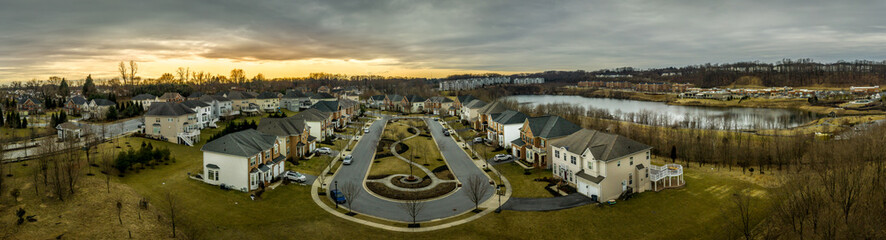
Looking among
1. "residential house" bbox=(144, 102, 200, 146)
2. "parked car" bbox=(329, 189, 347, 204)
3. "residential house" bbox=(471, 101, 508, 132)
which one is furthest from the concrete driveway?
"residential house" bbox=(144, 102, 200, 146)

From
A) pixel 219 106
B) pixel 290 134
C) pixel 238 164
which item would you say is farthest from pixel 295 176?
pixel 219 106

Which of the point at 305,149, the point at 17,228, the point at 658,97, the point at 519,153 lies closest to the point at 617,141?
the point at 519,153

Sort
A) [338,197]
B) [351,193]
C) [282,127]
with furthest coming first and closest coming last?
[282,127] < [338,197] < [351,193]

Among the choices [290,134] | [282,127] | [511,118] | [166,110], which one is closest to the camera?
[290,134]

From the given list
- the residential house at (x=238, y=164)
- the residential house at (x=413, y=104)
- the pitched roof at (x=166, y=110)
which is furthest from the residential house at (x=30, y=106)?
the residential house at (x=413, y=104)

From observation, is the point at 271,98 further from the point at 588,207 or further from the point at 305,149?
the point at 588,207

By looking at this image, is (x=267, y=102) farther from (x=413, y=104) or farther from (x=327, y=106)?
(x=413, y=104)
